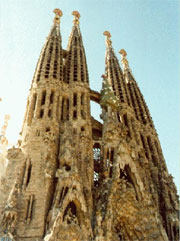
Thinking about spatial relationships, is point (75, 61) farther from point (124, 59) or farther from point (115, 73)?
point (124, 59)

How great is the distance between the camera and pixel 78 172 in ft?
62.8

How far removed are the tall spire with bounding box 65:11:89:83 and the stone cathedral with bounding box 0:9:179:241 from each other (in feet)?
0.36

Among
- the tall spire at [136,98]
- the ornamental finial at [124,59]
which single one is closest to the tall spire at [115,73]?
the tall spire at [136,98]

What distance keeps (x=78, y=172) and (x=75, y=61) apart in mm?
14113

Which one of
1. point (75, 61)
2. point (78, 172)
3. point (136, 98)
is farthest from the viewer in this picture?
point (136, 98)

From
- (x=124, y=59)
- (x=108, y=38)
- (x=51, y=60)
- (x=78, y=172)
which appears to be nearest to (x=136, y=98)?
(x=124, y=59)

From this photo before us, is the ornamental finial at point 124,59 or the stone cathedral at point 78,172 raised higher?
the ornamental finial at point 124,59

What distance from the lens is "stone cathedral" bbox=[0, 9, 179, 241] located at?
16125mm

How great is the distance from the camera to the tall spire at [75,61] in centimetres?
2753

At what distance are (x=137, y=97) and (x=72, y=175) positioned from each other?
1692cm

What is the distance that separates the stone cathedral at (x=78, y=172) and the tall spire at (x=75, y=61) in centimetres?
11

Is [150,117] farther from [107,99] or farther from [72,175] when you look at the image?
[72,175]

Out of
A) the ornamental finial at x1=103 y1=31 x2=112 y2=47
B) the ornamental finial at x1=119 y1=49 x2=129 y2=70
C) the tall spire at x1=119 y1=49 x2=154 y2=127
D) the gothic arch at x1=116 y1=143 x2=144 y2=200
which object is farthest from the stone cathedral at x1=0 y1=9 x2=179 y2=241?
the ornamental finial at x1=103 y1=31 x2=112 y2=47

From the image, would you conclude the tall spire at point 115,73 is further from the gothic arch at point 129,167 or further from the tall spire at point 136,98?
the gothic arch at point 129,167
